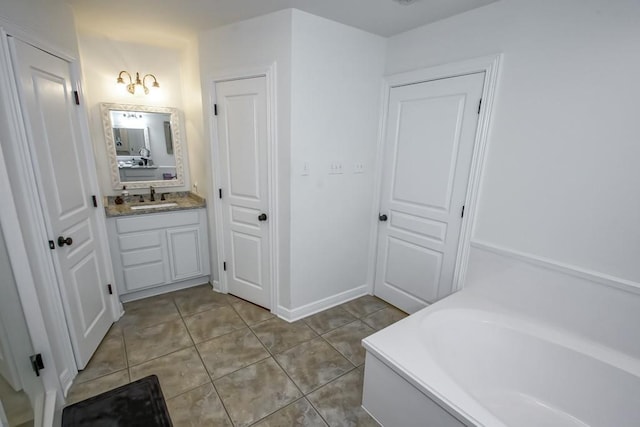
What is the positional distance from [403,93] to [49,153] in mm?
2356

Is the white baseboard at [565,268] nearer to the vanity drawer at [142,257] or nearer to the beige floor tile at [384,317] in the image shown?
the beige floor tile at [384,317]

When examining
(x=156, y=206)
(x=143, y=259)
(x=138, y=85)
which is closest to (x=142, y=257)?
(x=143, y=259)

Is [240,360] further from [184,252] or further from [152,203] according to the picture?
[152,203]

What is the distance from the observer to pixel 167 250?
8.82 feet

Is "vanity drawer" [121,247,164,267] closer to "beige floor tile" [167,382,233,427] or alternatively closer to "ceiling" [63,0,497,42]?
"beige floor tile" [167,382,233,427]

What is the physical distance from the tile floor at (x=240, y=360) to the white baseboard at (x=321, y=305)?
6cm

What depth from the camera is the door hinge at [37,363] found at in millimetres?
1431

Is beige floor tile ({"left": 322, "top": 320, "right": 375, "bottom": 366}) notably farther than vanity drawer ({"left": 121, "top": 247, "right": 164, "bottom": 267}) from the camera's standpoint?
No

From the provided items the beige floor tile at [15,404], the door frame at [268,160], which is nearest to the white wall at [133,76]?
the door frame at [268,160]

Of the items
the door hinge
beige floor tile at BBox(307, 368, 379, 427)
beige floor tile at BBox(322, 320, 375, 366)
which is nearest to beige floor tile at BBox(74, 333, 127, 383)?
the door hinge

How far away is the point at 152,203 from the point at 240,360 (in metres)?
1.78

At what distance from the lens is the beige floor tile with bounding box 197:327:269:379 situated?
189 centimetres

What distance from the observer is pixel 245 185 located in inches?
94.1

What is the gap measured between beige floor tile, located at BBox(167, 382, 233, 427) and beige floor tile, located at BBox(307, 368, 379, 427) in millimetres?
504
